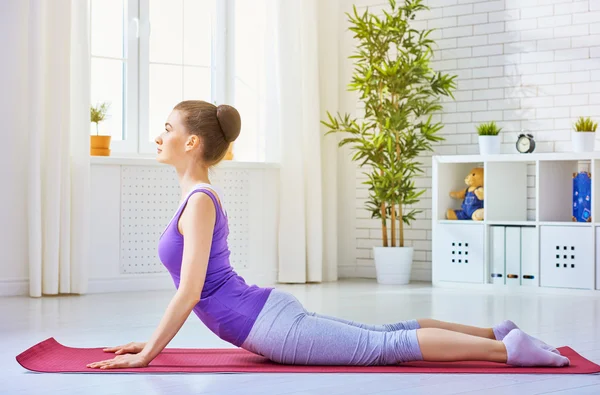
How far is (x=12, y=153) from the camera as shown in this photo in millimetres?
5586

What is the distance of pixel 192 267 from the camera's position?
2.72 metres

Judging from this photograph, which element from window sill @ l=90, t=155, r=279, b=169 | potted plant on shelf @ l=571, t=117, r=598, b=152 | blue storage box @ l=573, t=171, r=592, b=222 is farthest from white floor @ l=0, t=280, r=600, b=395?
potted plant on shelf @ l=571, t=117, r=598, b=152

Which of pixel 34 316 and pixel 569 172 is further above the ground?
pixel 569 172

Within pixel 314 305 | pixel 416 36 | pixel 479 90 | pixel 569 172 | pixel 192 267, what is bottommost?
pixel 314 305

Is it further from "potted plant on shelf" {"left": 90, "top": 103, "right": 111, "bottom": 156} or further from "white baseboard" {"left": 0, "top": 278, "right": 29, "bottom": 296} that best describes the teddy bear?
"white baseboard" {"left": 0, "top": 278, "right": 29, "bottom": 296}

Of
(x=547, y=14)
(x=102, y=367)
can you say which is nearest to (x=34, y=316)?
(x=102, y=367)

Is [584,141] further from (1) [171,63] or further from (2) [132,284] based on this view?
(2) [132,284]

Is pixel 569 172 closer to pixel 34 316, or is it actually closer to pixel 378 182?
pixel 378 182

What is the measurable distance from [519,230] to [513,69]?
116cm

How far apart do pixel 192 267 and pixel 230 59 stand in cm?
423

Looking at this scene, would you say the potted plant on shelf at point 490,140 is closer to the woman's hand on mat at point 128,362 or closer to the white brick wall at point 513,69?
the white brick wall at point 513,69

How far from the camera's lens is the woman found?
A: 2766 mm

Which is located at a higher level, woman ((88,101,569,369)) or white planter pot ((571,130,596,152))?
white planter pot ((571,130,596,152))

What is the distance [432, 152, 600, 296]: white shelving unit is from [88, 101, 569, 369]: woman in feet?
9.93
